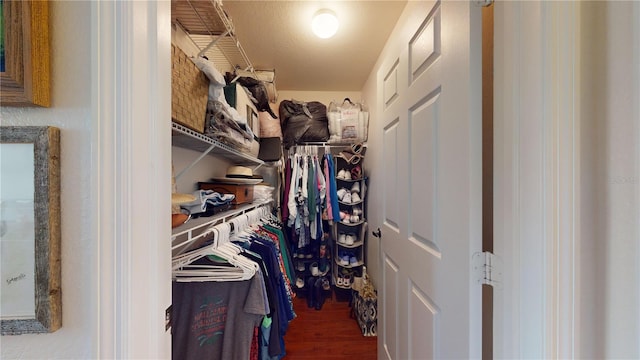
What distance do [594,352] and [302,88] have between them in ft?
8.61

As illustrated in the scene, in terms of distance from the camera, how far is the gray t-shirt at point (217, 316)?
33.0 inches

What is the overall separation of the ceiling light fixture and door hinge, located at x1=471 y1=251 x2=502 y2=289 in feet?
4.81

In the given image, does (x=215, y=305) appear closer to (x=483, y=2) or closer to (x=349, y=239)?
(x=483, y=2)

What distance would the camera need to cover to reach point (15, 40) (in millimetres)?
367

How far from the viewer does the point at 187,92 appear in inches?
31.3

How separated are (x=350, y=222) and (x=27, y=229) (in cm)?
199

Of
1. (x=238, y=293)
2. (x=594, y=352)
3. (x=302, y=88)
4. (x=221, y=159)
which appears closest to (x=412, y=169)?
(x=594, y=352)

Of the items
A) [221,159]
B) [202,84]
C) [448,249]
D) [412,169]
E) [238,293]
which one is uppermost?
[202,84]

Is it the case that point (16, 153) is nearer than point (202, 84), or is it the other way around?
point (16, 153)

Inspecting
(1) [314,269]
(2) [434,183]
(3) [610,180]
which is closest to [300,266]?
(1) [314,269]

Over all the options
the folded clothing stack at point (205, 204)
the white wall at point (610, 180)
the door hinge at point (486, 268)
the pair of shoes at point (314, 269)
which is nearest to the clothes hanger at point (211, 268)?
the folded clothing stack at point (205, 204)

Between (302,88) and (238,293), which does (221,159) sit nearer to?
(238,293)

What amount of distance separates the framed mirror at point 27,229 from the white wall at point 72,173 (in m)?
0.02

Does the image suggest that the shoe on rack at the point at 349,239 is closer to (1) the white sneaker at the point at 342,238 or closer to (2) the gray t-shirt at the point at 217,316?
(1) the white sneaker at the point at 342,238
